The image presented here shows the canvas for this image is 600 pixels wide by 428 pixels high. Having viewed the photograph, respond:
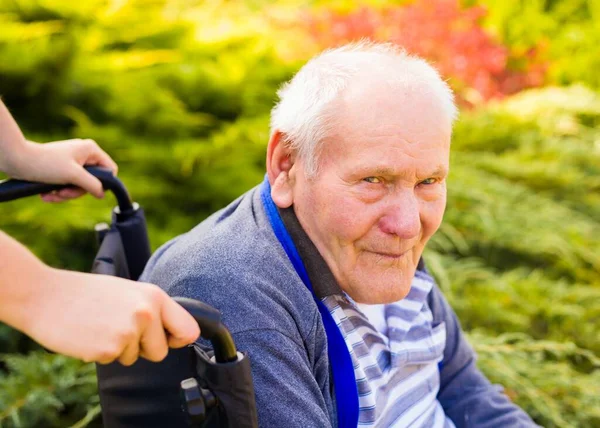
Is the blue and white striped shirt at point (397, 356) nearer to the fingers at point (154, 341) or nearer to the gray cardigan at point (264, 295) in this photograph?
the gray cardigan at point (264, 295)

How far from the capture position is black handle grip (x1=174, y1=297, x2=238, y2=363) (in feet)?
3.16

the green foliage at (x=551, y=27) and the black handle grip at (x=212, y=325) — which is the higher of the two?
the black handle grip at (x=212, y=325)

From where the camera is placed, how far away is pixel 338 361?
4.82 ft

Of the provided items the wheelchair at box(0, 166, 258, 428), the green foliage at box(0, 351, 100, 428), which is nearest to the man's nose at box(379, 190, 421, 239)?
the wheelchair at box(0, 166, 258, 428)

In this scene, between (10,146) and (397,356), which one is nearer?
(10,146)

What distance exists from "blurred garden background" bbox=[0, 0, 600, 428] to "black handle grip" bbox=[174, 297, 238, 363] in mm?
1286

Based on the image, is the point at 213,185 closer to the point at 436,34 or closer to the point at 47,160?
the point at 47,160

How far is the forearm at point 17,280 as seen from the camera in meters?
0.79

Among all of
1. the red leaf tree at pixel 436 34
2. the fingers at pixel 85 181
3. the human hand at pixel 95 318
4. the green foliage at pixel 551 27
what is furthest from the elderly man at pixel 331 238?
the green foliage at pixel 551 27

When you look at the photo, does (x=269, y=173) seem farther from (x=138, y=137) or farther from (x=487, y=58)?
(x=487, y=58)

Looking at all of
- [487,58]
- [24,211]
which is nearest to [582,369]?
[24,211]

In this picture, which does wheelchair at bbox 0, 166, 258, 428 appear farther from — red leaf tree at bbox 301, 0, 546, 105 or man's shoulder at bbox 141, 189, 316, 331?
red leaf tree at bbox 301, 0, 546, 105

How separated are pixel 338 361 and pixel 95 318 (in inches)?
29.5

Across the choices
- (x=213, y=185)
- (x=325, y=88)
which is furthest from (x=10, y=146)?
(x=213, y=185)
